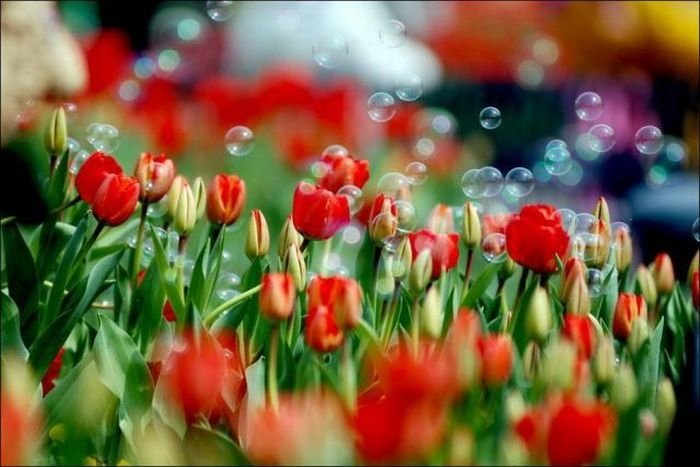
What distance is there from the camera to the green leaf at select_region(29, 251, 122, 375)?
1519 mm

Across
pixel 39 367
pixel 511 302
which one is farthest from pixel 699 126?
pixel 39 367

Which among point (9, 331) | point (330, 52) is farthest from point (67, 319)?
point (330, 52)

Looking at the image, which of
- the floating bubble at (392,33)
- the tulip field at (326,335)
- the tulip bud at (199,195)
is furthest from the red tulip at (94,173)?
the floating bubble at (392,33)

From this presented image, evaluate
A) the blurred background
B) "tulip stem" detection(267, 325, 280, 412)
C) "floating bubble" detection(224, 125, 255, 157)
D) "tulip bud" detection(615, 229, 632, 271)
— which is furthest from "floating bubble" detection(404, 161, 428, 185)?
"tulip stem" detection(267, 325, 280, 412)

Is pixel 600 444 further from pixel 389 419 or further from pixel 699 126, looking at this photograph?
pixel 699 126

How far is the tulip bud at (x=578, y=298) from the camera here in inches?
57.1

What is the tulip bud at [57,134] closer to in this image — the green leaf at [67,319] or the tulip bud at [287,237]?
the green leaf at [67,319]

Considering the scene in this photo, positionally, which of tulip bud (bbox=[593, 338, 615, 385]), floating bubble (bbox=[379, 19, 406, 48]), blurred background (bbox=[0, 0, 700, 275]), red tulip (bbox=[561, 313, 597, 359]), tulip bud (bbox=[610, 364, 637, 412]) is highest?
tulip bud (bbox=[610, 364, 637, 412])

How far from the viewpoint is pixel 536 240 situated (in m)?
1.48

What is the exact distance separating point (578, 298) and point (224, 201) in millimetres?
427

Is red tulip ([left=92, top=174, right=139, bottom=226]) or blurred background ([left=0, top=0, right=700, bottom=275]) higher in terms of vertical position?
red tulip ([left=92, top=174, right=139, bottom=226])

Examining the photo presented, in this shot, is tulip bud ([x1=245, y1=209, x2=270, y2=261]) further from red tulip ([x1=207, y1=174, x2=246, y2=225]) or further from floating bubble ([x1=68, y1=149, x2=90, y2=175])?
floating bubble ([x1=68, y1=149, x2=90, y2=175])

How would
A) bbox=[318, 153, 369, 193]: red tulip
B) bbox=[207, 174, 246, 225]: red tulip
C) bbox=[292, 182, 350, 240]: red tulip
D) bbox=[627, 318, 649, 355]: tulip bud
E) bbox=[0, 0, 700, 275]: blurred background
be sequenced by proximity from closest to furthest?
bbox=[627, 318, 649, 355]: tulip bud
bbox=[292, 182, 350, 240]: red tulip
bbox=[207, 174, 246, 225]: red tulip
bbox=[318, 153, 369, 193]: red tulip
bbox=[0, 0, 700, 275]: blurred background

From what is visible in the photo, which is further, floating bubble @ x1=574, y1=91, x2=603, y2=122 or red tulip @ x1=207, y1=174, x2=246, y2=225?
floating bubble @ x1=574, y1=91, x2=603, y2=122
